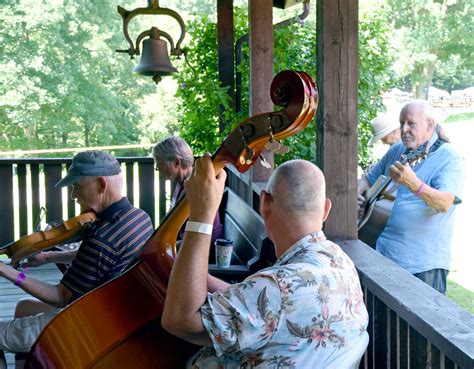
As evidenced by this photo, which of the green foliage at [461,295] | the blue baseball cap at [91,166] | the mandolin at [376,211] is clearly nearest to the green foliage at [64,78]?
the green foliage at [461,295]

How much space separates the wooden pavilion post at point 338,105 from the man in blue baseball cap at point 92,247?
0.64 meters

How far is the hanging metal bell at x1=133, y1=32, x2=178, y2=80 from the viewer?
4.57 meters

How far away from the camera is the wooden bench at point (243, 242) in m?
2.41

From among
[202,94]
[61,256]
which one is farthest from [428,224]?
[202,94]

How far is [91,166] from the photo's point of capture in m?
2.30

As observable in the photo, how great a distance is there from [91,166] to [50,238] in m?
0.32

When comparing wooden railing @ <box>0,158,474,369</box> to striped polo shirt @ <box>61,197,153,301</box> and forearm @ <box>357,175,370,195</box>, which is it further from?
forearm @ <box>357,175,370,195</box>

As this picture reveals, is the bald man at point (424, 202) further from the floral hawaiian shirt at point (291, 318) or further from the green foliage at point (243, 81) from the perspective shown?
the green foliage at point (243, 81)

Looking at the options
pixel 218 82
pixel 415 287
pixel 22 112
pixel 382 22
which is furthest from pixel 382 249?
pixel 22 112

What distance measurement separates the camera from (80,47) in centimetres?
1695

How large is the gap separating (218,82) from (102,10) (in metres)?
13.0

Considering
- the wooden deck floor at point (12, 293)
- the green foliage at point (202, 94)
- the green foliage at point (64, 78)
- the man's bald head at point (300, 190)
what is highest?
the green foliage at point (64, 78)

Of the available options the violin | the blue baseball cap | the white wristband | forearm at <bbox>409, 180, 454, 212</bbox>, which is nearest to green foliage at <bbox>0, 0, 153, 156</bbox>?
the violin

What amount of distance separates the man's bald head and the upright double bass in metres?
0.09
